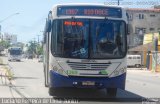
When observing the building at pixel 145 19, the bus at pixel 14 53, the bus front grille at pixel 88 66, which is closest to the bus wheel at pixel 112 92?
the bus front grille at pixel 88 66

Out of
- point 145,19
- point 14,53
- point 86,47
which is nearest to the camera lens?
point 86,47

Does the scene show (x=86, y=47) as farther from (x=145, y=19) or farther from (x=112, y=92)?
(x=145, y=19)

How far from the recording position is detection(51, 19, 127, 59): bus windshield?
1612 cm

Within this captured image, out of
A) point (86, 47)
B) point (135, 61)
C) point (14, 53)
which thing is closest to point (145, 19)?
point (135, 61)

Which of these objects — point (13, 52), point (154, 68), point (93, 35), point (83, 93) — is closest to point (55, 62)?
point (93, 35)

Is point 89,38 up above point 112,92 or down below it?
above

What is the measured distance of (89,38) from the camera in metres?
16.3

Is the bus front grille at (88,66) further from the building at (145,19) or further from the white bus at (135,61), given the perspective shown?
the building at (145,19)

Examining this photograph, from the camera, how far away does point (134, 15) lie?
9375cm

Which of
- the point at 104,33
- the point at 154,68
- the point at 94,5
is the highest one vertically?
the point at 94,5

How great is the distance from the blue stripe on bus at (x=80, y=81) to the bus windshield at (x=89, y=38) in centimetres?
74

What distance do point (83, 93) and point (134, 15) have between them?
76277 millimetres

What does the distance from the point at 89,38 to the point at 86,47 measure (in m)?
0.34

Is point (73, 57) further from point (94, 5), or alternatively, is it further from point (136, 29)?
point (136, 29)
